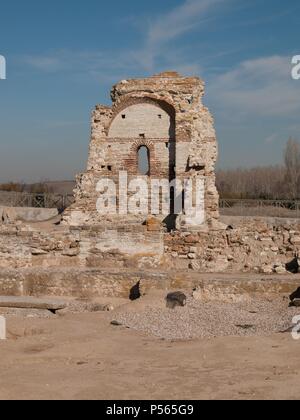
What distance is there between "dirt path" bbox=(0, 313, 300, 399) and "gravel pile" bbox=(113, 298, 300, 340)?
0.48 metres

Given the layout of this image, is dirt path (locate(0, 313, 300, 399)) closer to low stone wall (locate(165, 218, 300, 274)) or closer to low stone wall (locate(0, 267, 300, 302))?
low stone wall (locate(0, 267, 300, 302))

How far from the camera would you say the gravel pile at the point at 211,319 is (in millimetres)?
7969

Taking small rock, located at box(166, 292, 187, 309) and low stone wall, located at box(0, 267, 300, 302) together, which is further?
low stone wall, located at box(0, 267, 300, 302)

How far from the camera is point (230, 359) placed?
249 inches

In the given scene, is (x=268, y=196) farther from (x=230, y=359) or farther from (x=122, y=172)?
(x=230, y=359)

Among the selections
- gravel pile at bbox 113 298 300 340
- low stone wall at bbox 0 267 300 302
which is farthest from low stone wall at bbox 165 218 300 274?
gravel pile at bbox 113 298 300 340

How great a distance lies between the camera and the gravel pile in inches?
314

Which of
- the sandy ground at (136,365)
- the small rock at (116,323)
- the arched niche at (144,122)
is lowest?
the small rock at (116,323)

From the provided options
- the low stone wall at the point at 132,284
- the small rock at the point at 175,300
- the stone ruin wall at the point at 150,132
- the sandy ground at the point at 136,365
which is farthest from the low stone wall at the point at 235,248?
the stone ruin wall at the point at 150,132

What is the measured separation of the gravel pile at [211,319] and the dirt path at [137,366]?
476mm

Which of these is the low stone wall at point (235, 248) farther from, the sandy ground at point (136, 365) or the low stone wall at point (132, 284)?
the sandy ground at point (136, 365)

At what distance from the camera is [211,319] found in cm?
869
